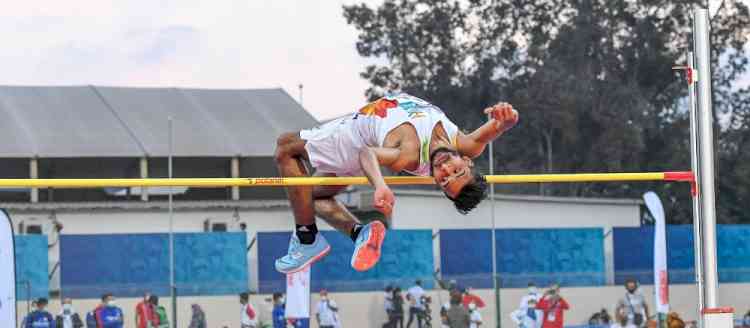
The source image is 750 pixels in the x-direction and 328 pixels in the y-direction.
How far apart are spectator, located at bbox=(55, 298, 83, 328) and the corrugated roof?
8.48m

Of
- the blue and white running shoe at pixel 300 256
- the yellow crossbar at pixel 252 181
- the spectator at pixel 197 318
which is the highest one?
the yellow crossbar at pixel 252 181

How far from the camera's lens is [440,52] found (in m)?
38.5

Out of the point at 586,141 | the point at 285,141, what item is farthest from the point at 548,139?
the point at 285,141

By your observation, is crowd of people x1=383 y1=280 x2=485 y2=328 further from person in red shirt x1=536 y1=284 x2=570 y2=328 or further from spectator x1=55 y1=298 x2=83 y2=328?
spectator x1=55 y1=298 x2=83 y2=328

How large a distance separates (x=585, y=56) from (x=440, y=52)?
12.8ft

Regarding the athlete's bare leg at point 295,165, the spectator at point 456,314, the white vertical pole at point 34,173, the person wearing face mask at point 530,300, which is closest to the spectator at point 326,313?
the spectator at point 456,314

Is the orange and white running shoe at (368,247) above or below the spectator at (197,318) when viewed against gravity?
above

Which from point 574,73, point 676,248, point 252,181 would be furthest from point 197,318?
point 574,73

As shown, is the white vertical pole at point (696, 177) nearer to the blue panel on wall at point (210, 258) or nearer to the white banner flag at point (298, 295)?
the white banner flag at point (298, 295)

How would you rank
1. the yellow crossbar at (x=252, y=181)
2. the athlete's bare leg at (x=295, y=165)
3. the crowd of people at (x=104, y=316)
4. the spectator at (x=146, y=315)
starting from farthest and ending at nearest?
the spectator at (x=146, y=315), the crowd of people at (x=104, y=316), the athlete's bare leg at (x=295, y=165), the yellow crossbar at (x=252, y=181)

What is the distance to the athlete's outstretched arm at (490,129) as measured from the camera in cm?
695

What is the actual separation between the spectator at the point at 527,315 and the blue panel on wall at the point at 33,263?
6573 millimetres

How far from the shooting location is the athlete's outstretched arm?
695 cm

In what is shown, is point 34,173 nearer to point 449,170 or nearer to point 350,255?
point 350,255
